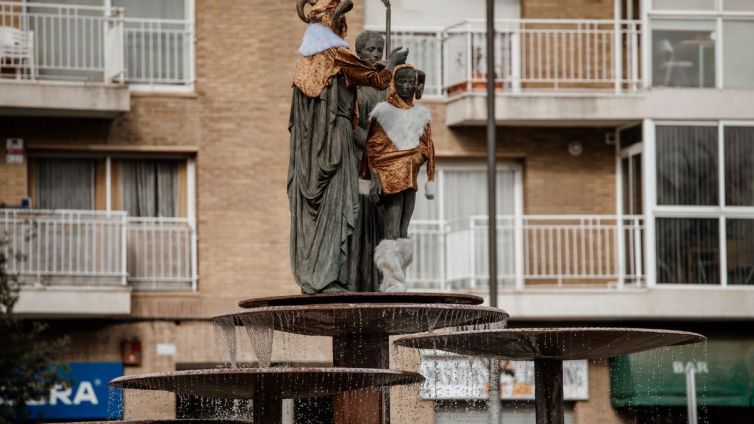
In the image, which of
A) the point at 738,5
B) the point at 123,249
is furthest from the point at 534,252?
the point at 123,249

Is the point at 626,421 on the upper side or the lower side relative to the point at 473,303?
lower

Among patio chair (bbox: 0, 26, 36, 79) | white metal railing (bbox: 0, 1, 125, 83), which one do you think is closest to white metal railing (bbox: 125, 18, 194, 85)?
white metal railing (bbox: 0, 1, 125, 83)

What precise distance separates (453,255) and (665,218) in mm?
3670

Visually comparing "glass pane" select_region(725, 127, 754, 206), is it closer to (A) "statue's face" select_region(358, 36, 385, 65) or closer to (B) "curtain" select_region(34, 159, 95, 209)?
(B) "curtain" select_region(34, 159, 95, 209)

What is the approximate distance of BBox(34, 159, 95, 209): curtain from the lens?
116ft

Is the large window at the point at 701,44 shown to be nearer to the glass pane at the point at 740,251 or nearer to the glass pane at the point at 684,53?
the glass pane at the point at 684,53

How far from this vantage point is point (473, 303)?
57.8 feet

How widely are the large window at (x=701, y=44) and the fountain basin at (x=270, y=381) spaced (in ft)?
67.6

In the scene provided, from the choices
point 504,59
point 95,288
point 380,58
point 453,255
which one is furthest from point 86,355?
point 380,58

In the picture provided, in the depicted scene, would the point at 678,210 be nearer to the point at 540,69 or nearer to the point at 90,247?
the point at 540,69

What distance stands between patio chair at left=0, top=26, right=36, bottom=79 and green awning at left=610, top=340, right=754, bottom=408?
421 inches

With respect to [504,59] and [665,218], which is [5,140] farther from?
[665,218]

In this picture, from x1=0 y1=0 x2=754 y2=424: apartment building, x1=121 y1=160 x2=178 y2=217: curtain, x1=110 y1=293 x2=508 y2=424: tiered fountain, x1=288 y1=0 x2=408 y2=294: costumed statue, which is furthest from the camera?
x1=121 y1=160 x2=178 y2=217: curtain

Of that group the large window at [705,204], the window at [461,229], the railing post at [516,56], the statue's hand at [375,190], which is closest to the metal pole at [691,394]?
the large window at [705,204]
